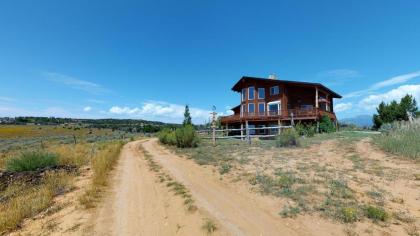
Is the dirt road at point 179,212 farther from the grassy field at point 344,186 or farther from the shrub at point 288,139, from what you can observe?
the shrub at point 288,139

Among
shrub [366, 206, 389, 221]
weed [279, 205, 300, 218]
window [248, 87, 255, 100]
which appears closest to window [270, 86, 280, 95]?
window [248, 87, 255, 100]

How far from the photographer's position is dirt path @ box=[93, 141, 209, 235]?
4.93 meters

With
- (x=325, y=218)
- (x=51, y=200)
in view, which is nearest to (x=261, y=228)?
(x=325, y=218)

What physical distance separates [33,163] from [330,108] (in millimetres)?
35447

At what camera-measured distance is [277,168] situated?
32.1 feet

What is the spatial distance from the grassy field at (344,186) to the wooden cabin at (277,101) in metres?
18.4

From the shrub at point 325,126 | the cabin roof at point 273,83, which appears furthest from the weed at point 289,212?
the cabin roof at point 273,83

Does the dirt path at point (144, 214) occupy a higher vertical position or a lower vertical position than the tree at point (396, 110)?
lower

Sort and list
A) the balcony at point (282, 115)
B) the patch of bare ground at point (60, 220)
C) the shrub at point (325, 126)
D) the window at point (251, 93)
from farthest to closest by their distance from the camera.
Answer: the window at point (251, 93) → the shrub at point (325, 126) → the balcony at point (282, 115) → the patch of bare ground at point (60, 220)

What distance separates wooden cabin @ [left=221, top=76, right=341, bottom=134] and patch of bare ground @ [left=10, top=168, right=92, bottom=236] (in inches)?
1013

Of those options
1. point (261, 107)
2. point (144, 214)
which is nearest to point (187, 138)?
point (144, 214)

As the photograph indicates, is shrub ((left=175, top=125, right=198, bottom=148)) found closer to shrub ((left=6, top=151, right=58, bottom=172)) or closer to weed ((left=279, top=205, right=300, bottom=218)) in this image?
shrub ((left=6, top=151, right=58, bottom=172))

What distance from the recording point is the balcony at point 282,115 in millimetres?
28062

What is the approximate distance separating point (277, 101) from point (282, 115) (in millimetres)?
3022
